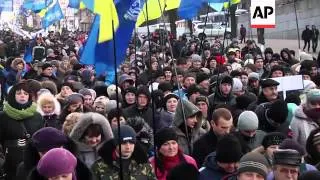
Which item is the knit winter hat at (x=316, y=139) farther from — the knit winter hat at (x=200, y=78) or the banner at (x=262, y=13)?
the banner at (x=262, y=13)

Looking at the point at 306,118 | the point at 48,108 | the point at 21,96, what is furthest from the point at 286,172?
the point at 48,108

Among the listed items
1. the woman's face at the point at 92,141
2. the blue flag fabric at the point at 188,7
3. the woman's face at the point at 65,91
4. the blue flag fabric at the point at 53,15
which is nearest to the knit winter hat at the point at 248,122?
the woman's face at the point at 92,141

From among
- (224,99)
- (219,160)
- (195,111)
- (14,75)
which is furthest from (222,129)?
(14,75)

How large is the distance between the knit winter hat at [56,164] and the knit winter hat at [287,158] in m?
1.34

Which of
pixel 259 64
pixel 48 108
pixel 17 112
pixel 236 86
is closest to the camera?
pixel 17 112

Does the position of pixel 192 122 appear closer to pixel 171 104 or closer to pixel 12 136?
pixel 171 104

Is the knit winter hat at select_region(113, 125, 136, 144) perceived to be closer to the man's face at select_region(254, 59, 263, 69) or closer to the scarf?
the scarf

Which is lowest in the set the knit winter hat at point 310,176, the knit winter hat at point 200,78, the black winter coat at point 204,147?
the black winter coat at point 204,147

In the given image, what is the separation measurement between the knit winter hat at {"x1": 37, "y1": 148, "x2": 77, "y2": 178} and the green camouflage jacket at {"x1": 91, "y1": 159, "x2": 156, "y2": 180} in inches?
33.3

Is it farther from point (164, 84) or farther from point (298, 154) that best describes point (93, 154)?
point (164, 84)

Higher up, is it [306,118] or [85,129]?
[85,129]

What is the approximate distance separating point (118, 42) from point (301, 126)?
2.10 meters

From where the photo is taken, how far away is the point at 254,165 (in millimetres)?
4309

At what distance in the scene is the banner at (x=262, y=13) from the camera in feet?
39.7
